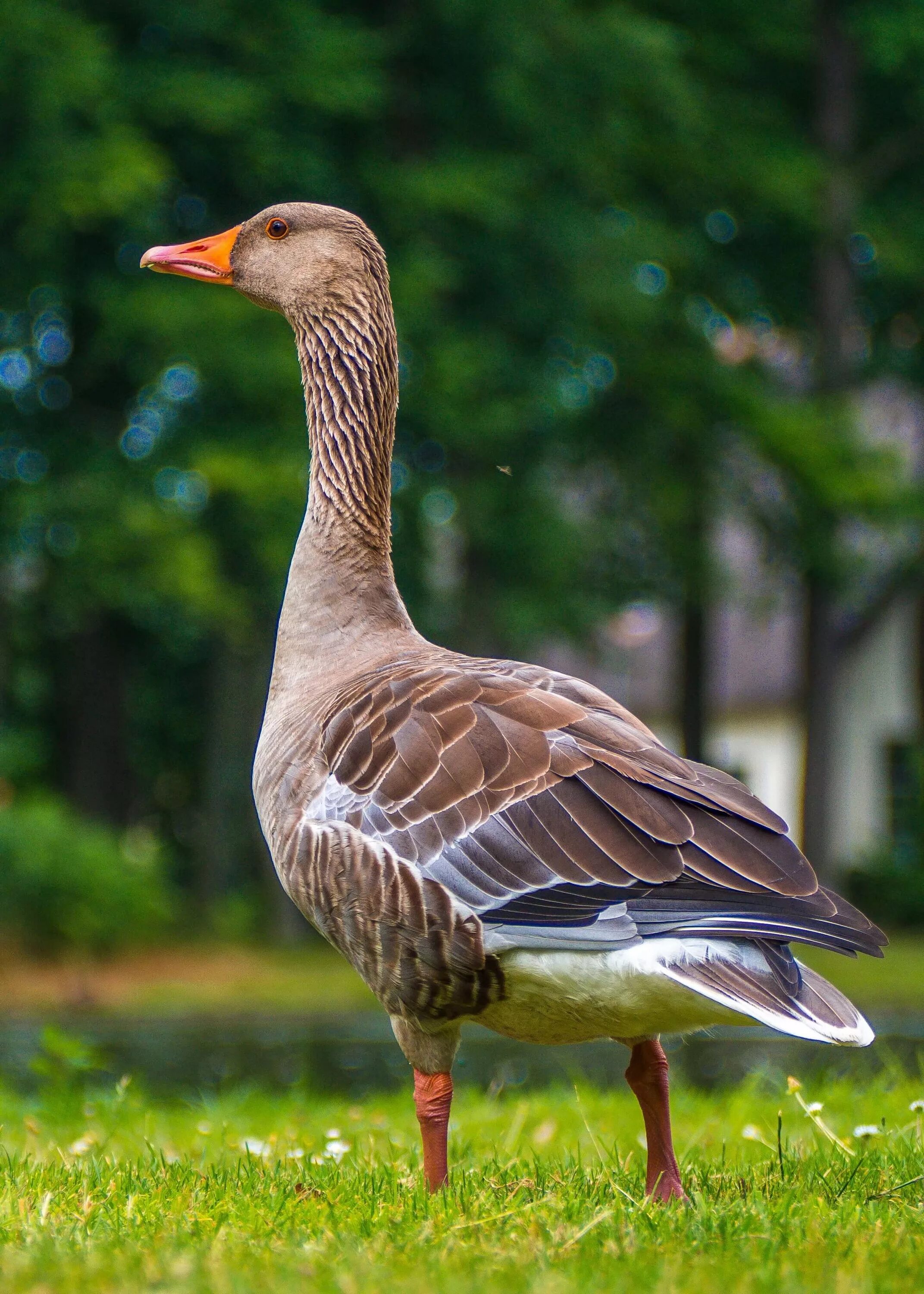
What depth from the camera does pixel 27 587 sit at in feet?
65.7

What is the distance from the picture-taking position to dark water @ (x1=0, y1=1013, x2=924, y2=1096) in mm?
9555

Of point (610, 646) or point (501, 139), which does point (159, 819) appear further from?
point (501, 139)

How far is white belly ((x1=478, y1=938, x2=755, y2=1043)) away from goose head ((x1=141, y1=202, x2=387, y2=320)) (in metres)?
2.64

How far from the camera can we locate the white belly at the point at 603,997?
3.57 meters

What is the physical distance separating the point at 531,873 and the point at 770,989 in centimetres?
64

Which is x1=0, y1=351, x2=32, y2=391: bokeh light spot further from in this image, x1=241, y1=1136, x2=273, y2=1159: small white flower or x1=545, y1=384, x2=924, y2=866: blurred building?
x1=241, y1=1136, x2=273, y2=1159: small white flower

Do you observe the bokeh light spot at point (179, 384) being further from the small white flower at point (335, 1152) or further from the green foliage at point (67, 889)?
the small white flower at point (335, 1152)

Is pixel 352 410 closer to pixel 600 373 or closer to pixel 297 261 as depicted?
pixel 297 261

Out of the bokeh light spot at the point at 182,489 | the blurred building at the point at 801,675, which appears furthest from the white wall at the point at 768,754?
the bokeh light spot at the point at 182,489

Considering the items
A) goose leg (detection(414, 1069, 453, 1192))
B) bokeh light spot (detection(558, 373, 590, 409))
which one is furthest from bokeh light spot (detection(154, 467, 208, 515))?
goose leg (detection(414, 1069, 453, 1192))

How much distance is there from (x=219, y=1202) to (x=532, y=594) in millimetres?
18384

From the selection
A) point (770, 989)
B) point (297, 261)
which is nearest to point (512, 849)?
point (770, 989)

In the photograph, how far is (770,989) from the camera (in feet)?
11.3

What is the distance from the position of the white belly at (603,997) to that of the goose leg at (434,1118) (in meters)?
0.25
